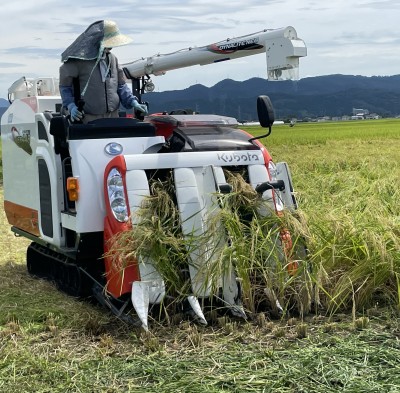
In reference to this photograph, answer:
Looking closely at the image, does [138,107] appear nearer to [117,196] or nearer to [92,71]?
[92,71]

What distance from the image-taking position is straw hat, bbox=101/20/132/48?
589cm

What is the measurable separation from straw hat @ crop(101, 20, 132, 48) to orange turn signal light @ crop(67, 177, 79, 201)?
53.5 inches

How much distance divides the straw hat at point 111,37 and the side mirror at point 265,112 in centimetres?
140

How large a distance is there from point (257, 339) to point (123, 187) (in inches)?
62.4

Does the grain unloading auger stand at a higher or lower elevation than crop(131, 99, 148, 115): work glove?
lower

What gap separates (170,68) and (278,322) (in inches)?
200

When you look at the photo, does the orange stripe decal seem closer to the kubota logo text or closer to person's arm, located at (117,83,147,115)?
person's arm, located at (117,83,147,115)

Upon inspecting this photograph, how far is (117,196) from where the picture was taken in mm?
5039

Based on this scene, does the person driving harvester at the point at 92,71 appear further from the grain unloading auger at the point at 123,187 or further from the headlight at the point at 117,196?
the headlight at the point at 117,196

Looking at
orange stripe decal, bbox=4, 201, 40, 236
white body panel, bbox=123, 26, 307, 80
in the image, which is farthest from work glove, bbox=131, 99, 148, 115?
white body panel, bbox=123, 26, 307, 80

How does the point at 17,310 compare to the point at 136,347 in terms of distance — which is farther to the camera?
the point at 17,310

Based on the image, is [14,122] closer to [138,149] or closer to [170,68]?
[138,149]

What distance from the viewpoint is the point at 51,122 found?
5.57m

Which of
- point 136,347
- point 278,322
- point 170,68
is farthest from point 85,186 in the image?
point 170,68
